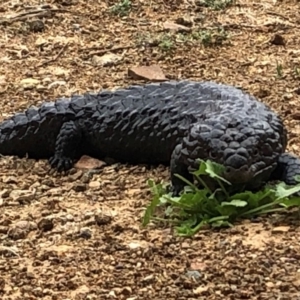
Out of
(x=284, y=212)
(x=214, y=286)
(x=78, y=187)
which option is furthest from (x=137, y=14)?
(x=214, y=286)

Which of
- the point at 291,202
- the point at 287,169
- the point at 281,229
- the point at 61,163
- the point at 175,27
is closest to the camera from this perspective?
the point at 281,229

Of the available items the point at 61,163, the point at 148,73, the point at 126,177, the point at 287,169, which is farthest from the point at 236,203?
the point at 148,73

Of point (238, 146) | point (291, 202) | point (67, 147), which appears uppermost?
point (238, 146)

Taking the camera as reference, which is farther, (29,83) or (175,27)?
(175,27)

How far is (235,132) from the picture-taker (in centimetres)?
493

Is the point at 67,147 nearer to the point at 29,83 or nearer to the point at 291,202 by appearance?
the point at 29,83

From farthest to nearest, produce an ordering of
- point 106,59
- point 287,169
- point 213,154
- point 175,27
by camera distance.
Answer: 1. point 175,27
2. point 106,59
3. point 287,169
4. point 213,154

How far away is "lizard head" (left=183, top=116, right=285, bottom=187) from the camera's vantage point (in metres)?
4.79

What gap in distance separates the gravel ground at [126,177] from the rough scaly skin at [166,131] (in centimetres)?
15

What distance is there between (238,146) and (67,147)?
1313 mm

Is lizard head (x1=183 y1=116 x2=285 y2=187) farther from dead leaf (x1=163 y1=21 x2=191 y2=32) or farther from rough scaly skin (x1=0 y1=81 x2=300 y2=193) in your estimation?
dead leaf (x1=163 y1=21 x2=191 y2=32)

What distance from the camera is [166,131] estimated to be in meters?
5.57

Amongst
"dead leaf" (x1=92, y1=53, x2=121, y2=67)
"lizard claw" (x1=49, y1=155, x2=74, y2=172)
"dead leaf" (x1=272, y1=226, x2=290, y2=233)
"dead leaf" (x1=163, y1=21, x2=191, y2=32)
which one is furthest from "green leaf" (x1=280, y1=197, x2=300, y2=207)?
"dead leaf" (x1=163, y1=21, x2=191, y2=32)

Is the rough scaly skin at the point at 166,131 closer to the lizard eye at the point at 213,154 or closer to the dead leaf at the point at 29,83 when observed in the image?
the lizard eye at the point at 213,154
